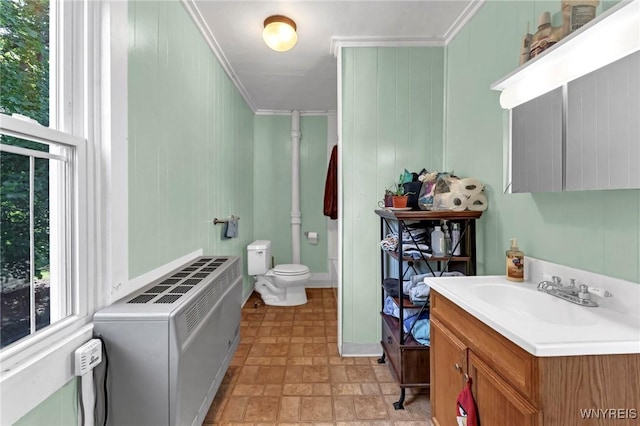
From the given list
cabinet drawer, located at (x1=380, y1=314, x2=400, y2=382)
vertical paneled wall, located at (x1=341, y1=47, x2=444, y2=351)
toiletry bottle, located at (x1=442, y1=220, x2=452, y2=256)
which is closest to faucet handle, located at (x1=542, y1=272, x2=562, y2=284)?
toiletry bottle, located at (x1=442, y1=220, x2=452, y2=256)

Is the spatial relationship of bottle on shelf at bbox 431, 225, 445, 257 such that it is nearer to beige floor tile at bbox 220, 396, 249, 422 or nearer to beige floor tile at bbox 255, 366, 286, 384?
beige floor tile at bbox 255, 366, 286, 384

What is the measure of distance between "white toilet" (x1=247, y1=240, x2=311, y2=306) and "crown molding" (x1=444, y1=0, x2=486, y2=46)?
8.32 feet

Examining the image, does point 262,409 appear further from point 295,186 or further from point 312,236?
point 295,186

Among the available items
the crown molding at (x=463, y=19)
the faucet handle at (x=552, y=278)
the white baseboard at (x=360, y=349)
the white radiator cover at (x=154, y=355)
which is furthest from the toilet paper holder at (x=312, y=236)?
the faucet handle at (x=552, y=278)

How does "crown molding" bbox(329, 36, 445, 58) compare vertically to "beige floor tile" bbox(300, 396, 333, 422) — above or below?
above

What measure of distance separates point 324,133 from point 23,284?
3.55 m

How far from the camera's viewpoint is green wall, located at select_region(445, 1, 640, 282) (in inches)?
39.1

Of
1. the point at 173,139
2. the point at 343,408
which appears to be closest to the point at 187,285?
the point at 173,139

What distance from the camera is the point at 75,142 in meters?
0.99

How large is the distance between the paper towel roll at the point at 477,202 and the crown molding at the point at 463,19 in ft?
3.85

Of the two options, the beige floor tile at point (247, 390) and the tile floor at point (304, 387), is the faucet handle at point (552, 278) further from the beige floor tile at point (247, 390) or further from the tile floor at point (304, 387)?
the beige floor tile at point (247, 390)

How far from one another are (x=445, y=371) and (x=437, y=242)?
757 mm

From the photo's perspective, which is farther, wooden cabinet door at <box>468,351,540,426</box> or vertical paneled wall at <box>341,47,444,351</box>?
vertical paneled wall at <box>341,47,444,351</box>

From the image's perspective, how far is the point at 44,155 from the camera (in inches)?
36.1
